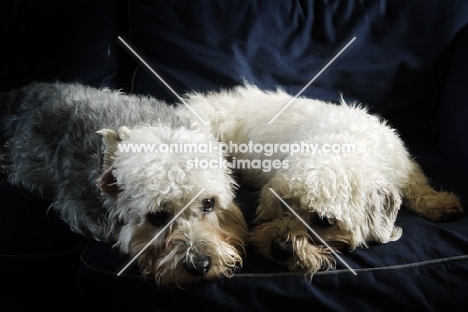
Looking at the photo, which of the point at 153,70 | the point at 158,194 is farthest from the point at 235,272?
the point at 153,70

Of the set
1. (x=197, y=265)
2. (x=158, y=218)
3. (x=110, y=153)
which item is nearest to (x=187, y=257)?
(x=197, y=265)

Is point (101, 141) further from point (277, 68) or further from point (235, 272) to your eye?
point (277, 68)

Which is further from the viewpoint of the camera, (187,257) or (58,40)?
(58,40)

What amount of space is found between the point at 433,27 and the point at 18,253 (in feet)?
6.74

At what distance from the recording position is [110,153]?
1515 millimetres

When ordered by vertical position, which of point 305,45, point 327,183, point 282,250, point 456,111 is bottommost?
point 282,250

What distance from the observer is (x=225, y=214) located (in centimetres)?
157

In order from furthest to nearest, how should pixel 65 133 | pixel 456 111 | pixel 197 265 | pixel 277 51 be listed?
pixel 277 51, pixel 456 111, pixel 65 133, pixel 197 265

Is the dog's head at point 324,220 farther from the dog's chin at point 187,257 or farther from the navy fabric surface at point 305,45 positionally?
the navy fabric surface at point 305,45

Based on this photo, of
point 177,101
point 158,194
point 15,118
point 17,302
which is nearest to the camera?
point 158,194

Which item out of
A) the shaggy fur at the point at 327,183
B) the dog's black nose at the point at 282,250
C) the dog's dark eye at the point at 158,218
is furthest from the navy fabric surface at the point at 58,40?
the dog's black nose at the point at 282,250

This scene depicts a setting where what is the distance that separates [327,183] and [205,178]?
401 mm

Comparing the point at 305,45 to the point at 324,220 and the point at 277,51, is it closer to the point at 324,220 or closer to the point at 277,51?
the point at 277,51

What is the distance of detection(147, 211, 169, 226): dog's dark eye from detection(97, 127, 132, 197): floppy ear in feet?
0.51
